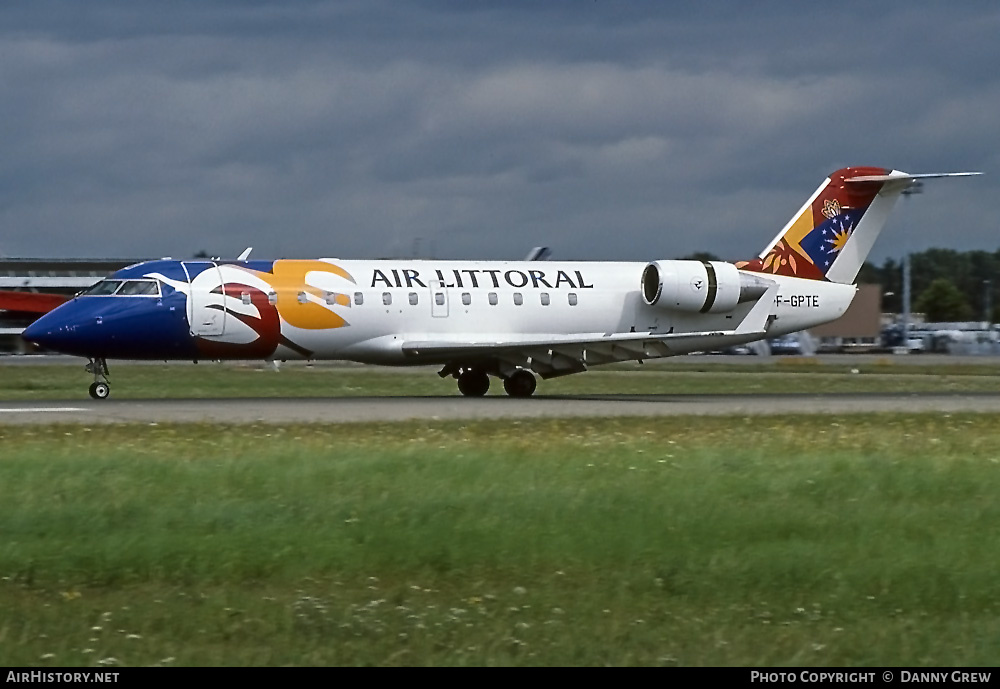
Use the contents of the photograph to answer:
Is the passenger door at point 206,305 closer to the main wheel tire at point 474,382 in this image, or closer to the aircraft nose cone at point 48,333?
the aircraft nose cone at point 48,333

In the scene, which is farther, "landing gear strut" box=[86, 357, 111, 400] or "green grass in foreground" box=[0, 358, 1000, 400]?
"green grass in foreground" box=[0, 358, 1000, 400]

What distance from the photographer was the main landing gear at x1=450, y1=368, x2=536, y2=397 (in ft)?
106

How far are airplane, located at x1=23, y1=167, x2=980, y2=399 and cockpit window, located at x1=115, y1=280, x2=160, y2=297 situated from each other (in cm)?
3

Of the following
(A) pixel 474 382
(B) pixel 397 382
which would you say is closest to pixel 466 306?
(A) pixel 474 382

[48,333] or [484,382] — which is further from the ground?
[48,333]

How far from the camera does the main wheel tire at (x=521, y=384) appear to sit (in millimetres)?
32281

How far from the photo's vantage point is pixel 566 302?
1297 inches

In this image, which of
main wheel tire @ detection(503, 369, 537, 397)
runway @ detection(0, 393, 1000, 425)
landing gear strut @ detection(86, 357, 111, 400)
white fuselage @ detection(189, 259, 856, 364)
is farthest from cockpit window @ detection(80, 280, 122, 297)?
main wheel tire @ detection(503, 369, 537, 397)

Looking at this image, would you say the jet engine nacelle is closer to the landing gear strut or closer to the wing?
the wing

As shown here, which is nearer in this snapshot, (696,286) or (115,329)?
(115,329)

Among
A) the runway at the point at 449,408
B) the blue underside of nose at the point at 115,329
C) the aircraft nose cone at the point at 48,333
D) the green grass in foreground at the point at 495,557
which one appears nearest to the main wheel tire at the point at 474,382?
the runway at the point at 449,408

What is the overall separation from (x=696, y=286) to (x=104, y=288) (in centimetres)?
1350

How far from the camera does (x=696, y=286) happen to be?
33.3m

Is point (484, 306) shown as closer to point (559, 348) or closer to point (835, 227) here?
point (559, 348)
